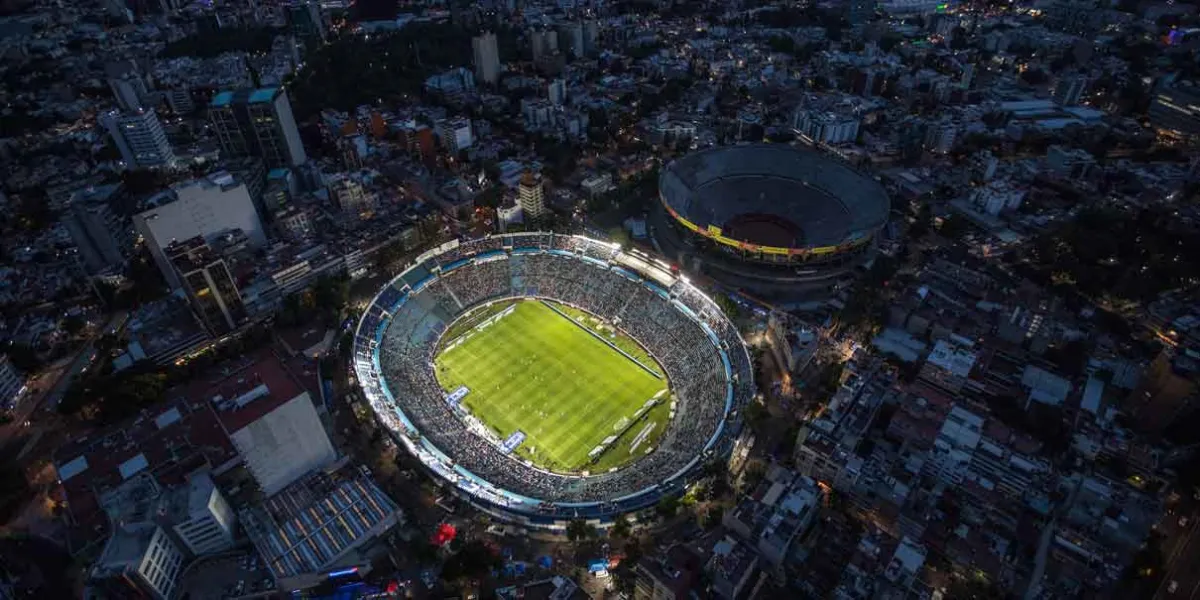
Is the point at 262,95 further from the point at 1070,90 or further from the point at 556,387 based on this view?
the point at 1070,90

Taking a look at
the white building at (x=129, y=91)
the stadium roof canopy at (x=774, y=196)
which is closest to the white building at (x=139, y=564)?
the stadium roof canopy at (x=774, y=196)

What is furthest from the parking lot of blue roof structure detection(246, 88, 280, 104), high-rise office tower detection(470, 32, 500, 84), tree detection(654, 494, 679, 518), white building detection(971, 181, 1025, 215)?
high-rise office tower detection(470, 32, 500, 84)

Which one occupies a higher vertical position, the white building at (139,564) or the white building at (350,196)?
the white building at (350,196)

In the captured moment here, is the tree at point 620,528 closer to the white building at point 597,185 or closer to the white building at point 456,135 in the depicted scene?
the white building at point 597,185

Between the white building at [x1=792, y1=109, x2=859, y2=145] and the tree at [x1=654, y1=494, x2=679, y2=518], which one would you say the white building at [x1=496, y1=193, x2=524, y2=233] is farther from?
the white building at [x1=792, y1=109, x2=859, y2=145]

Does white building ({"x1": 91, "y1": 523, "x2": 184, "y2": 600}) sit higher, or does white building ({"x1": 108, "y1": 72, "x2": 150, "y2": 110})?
white building ({"x1": 108, "y1": 72, "x2": 150, "y2": 110})

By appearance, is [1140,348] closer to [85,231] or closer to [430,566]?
[430,566]

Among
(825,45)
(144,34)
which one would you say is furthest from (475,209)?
(144,34)
